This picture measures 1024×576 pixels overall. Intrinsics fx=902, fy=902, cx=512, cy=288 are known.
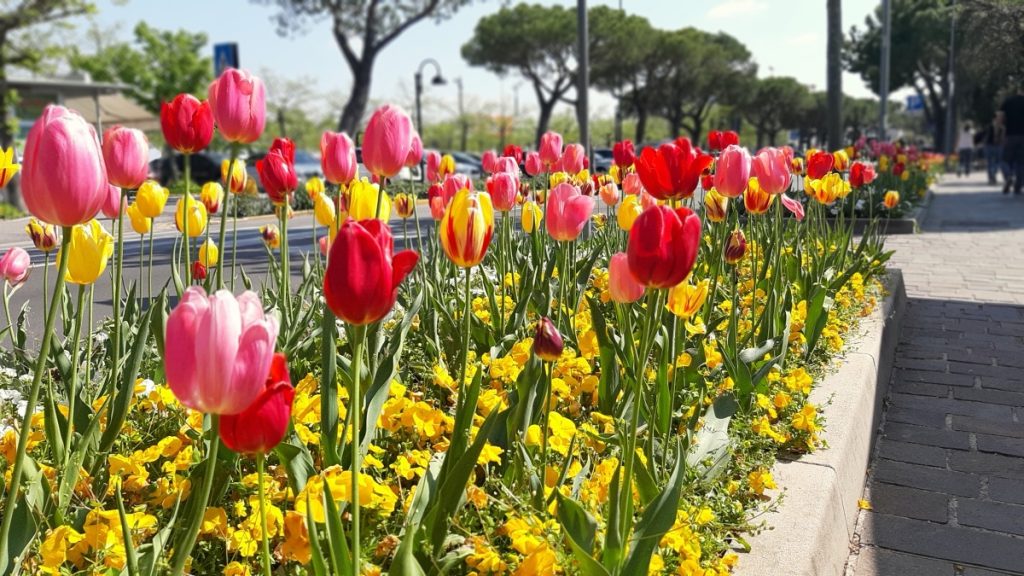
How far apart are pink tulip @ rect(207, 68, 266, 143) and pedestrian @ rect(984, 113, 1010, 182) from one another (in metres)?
16.4

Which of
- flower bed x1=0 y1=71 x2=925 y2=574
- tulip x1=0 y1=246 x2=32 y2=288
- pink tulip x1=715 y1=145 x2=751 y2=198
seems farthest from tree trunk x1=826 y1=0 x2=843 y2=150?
tulip x1=0 y1=246 x2=32 y2=288

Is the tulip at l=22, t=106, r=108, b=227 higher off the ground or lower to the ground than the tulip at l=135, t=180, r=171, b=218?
higher

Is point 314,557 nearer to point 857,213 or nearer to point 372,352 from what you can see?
point 372,352

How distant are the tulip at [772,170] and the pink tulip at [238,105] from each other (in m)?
1.68

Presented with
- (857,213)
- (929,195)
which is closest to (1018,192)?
(929,195)

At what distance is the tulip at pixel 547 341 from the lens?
182 cm

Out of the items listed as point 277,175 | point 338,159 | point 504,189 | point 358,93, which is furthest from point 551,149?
point 358,93

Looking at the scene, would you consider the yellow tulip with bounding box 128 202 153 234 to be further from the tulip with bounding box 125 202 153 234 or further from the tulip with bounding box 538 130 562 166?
the tulip with bounding box 538 130 562 166

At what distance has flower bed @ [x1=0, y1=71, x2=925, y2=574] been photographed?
4.03 ft

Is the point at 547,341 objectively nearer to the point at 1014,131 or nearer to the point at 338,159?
the point at 338,159

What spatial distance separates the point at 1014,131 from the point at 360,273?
17.0m

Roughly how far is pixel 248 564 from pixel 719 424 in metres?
1.35

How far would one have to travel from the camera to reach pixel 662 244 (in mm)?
1422

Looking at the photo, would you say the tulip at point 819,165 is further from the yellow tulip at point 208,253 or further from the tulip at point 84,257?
the tulip at point 84,257
